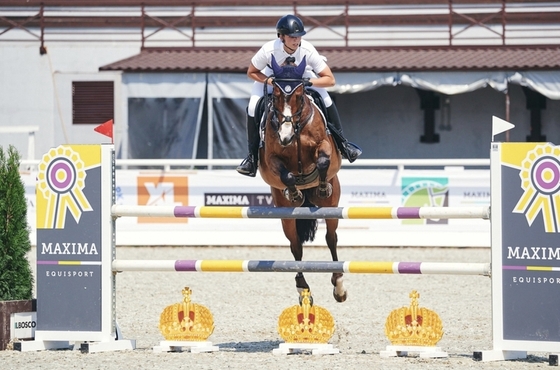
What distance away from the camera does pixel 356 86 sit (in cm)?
1728

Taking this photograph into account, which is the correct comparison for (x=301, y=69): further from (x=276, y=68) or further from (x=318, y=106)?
(x=318, y=106)

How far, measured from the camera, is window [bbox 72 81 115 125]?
19938 millimetres

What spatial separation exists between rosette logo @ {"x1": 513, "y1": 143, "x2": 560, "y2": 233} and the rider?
163cm

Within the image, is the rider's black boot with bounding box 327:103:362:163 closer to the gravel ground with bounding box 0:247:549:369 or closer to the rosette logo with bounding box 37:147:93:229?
the gravel ground with bounding box 0:247:549:369

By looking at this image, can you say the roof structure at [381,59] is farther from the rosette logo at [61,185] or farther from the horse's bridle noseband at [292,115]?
the rosette logo at [61,185]

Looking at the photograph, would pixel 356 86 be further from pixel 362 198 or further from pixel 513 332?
pixel 513 332

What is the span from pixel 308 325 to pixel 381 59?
11.8 metres

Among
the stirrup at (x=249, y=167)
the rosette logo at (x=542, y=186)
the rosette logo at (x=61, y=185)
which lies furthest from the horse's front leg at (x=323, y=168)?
the rosette logo at (x=61, y=185)

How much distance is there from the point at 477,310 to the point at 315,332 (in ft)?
9.21

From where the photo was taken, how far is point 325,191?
714cm

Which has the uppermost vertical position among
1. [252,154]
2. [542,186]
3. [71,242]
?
[252,154]

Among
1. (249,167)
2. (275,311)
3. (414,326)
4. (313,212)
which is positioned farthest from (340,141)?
(275,311)

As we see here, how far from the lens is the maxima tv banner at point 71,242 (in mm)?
6719

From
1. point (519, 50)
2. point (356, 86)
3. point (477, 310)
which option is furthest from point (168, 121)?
point (477, 310)
